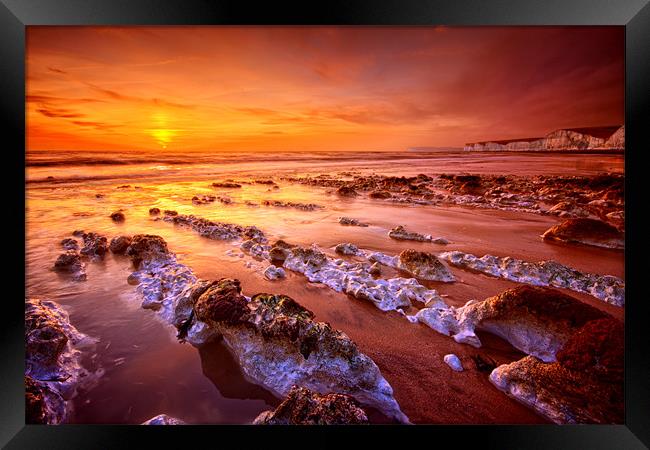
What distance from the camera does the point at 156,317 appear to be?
220cm

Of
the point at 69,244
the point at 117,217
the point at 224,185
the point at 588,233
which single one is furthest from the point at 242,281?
the point at 588,233

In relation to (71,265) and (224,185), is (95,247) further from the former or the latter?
(224,185)

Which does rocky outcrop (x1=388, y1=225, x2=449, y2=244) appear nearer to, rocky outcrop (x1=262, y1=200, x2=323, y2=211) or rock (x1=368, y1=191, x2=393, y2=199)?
rocky outcrop (x1=262, y1=200, x2=323, y2=211)

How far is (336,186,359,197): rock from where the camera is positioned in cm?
532

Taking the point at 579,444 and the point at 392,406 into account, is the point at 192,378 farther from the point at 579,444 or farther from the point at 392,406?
the point at 579,444

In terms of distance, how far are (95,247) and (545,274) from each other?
4365mm

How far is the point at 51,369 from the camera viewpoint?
1857mm

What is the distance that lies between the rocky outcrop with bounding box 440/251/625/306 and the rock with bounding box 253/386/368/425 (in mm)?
1793

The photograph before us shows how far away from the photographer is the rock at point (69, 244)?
2.88 metres

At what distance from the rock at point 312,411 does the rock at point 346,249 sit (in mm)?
1556

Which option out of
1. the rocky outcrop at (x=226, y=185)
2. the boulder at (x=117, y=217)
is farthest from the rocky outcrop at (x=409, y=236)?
the boulder at (x=117, y=217)

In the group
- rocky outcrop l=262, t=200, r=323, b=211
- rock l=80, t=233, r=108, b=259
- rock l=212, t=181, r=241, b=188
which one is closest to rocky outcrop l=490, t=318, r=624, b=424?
rocky outcrop l=262, t=200, r=323, b=211

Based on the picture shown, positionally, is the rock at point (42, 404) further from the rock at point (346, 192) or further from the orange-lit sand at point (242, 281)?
the rock at point (346, 192)
